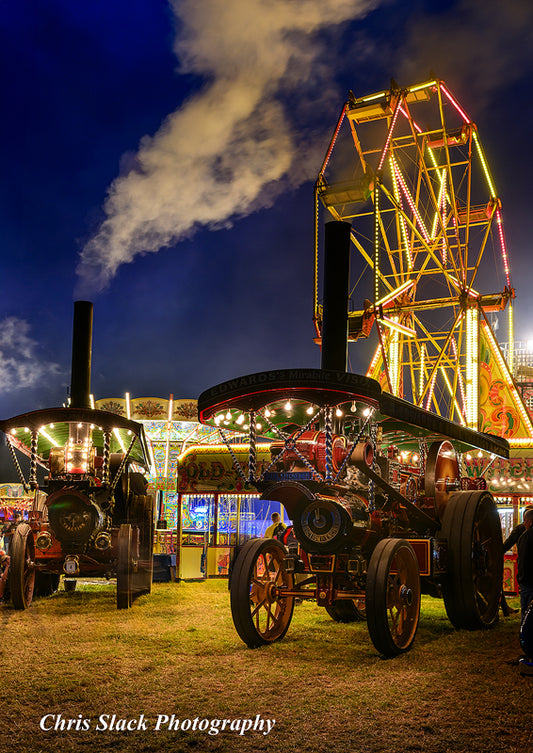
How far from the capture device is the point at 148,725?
168 inches

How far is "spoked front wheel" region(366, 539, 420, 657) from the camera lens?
5969mm

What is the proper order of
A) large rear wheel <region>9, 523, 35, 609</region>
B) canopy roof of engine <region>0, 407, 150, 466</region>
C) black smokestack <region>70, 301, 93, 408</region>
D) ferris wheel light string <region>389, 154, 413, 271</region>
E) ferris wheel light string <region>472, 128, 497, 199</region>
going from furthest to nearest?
ferris wheel light string <region>389, 154, 413, 271</region> → ferris wheel light string <region>472, 128, 497, 199</region> → black smokestack <region>70, 301, 93, 408</region> → large rear wheel <region>9, 523, 35, 609</region> → canopy roof of engine <region>0, 407, 150, 466</region>

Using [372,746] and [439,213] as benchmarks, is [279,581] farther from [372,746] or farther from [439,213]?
[439,213]

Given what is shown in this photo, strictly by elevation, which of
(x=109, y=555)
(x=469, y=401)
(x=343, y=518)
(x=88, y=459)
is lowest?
(x=109, y=555)

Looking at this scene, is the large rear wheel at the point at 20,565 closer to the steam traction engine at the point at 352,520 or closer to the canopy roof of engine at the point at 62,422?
the canopy roof of engine at the point at 62,422

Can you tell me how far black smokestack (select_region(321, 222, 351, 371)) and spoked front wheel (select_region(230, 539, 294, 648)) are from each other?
290cm

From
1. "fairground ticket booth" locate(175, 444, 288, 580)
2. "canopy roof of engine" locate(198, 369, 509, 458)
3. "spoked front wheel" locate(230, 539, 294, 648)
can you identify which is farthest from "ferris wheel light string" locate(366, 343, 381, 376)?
"spoked front wheel" locate(230, 539, 294, 648)

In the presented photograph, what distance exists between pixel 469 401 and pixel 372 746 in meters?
15.1

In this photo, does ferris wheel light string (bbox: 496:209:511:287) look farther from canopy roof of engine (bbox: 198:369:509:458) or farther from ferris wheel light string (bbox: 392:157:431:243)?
canopy roof of engine (bbox: 198:369:509:458)

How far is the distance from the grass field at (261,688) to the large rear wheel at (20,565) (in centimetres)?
80

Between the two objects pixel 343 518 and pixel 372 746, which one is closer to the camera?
pixel 372 746

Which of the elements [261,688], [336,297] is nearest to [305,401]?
[261,688]

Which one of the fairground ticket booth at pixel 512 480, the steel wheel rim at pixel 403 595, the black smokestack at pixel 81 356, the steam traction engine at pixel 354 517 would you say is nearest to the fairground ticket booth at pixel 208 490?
the black smokestack at pixel 81 356

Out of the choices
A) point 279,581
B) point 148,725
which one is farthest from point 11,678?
point 279,581
